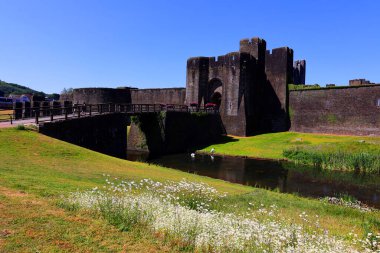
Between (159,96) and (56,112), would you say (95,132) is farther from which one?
(159,96)

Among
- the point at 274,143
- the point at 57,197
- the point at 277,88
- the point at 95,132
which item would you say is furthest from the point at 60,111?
the point at 277,88

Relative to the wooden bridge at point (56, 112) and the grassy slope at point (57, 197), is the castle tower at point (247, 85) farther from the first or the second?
the grassy slope at point (57, 197)

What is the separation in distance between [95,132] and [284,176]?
14231 millimetres

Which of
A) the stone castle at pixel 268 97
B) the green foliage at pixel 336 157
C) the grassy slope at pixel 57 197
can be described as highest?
the stone castle at pixel 268 97

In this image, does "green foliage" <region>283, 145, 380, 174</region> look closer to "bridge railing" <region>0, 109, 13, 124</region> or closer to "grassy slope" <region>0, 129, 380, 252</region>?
"grassy slope" <region>0, 129, 380, 252</region>

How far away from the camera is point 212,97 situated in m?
46.7

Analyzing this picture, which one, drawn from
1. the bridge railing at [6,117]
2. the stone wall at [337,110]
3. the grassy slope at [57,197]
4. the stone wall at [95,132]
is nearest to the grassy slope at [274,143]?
the stone wall at [337,110]

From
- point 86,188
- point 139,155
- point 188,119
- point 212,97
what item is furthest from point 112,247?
point 212,97

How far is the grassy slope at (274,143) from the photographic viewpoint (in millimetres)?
32031

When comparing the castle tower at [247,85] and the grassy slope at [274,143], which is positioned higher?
the castle tower at [247,85]

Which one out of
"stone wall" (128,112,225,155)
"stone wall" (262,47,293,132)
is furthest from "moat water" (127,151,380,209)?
"stone wall" (262,47,293,132)

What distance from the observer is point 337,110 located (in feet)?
126

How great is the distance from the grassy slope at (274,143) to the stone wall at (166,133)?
277 centimetres

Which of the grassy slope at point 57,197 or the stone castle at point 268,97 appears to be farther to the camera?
the stone castle at point 268,97
